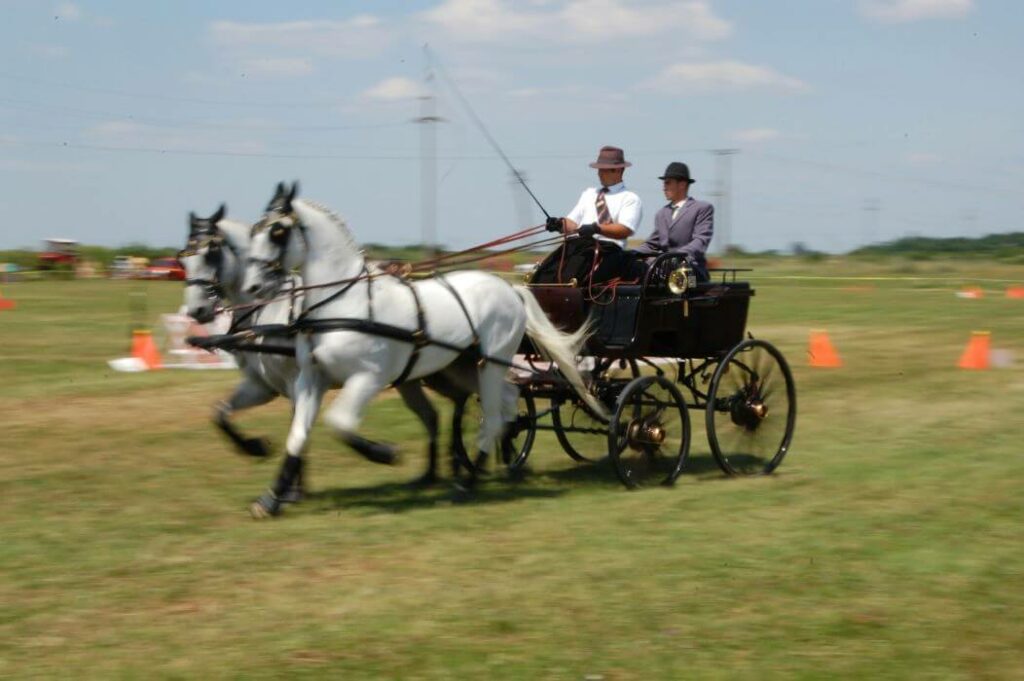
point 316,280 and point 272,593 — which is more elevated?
point 316,280

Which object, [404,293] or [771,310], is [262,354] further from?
[771,310]

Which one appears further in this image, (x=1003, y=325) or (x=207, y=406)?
(x=1003, y=325)

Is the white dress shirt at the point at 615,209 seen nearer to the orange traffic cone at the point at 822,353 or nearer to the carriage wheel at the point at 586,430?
the carriage wheel at the point at 586,430

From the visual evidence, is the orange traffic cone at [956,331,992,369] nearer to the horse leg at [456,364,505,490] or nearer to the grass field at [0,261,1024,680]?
the grass field at [0,261,1024,680]

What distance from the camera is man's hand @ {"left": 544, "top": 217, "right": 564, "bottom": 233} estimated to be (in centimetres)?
1038

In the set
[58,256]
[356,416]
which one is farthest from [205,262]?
[58,256]

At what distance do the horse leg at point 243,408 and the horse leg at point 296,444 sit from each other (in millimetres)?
641

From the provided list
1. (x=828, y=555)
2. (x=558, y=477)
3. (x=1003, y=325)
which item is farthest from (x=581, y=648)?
(x=1003, y=325)

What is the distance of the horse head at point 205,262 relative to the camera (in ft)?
30.0

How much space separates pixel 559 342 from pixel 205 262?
2.67 meters

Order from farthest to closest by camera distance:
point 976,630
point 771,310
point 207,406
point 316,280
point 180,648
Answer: point 771,310, point 207,406, point 316,280, point 976,630, point 180,648

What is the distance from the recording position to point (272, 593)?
6871 mm

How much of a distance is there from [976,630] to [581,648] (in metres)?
1.94

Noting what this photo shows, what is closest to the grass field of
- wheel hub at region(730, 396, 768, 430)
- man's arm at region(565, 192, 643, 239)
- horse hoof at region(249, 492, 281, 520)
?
horse hoof at region(249, 492, 281, 520)
